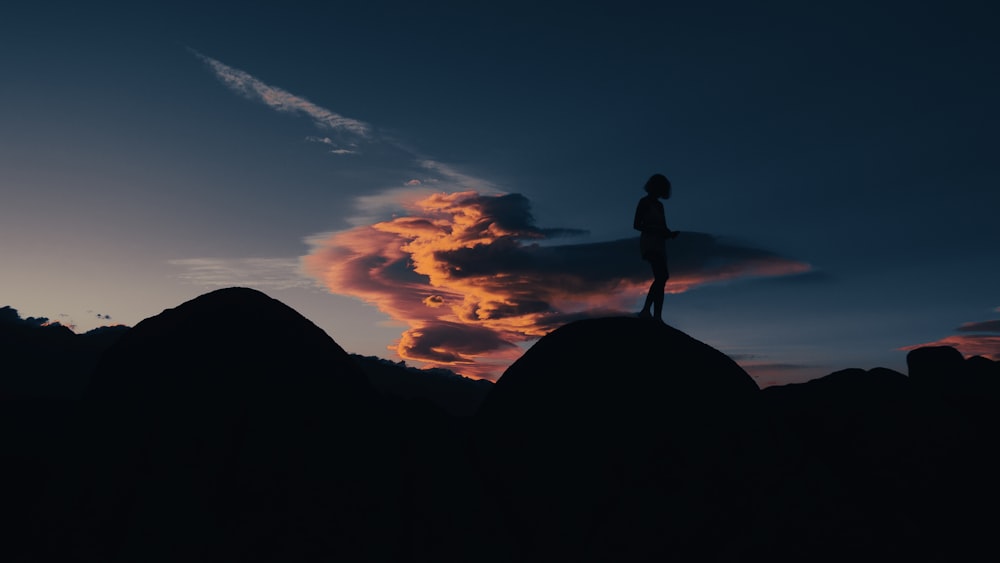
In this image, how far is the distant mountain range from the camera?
7539 mm

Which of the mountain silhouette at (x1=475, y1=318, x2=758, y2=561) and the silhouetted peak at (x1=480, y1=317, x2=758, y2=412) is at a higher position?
the silhouetted peak at (x1=480, y1=317, x2=758, y2=412)

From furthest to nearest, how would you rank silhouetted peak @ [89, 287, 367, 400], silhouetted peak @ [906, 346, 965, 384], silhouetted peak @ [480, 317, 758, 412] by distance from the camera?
silhouetted peak @ [906, 346, 965, 384] < silhouetted peak @ [480, 317, 758, 412] < silhouetted peak @ [89, 287, 367, 400]

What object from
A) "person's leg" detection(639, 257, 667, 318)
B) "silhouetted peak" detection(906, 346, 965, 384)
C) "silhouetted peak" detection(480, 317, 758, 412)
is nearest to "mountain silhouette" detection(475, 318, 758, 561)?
"silhouetted peak" detection(480, 317, 758, 412)

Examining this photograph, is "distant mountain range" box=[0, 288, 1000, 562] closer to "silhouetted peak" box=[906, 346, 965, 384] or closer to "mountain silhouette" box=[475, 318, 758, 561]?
"mountain silhouette" box=[475, 318, 758, 561]

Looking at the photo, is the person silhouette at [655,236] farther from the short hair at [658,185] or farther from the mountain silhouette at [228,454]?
the mountain silhouette at [228,454]

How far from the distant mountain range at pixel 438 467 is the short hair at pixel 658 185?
254cm

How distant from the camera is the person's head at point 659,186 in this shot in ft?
37.4

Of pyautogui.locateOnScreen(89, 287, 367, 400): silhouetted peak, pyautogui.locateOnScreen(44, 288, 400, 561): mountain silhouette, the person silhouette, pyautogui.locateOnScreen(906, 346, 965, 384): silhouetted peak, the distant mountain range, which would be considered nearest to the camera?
pyautogui.locateOnScreen(44, 288, 400, 561): mountain silhouette

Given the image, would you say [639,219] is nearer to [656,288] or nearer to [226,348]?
[656,288]

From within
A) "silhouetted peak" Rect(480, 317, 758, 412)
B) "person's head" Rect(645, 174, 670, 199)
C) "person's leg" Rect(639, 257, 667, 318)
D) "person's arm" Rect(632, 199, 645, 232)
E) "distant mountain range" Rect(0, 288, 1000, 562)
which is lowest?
"distant mountain range" Rect(0, 288, 1000, 562)

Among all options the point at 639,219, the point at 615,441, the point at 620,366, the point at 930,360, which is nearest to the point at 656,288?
the point at 639,219

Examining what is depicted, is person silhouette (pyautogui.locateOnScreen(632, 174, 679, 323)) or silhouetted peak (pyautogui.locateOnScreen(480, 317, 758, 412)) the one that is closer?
silhouetted peak (pyautogui.locateOnScreen(480, 317, 758, 412))

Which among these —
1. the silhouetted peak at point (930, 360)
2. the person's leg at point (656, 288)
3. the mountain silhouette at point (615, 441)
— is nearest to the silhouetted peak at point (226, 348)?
the mountain silhouette at point (615, 441)

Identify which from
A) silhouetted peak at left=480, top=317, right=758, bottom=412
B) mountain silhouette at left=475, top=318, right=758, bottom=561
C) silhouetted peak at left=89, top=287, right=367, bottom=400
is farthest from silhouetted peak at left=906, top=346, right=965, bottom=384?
silhouetted peak at left=89, top=287, right=367, bottom=400
